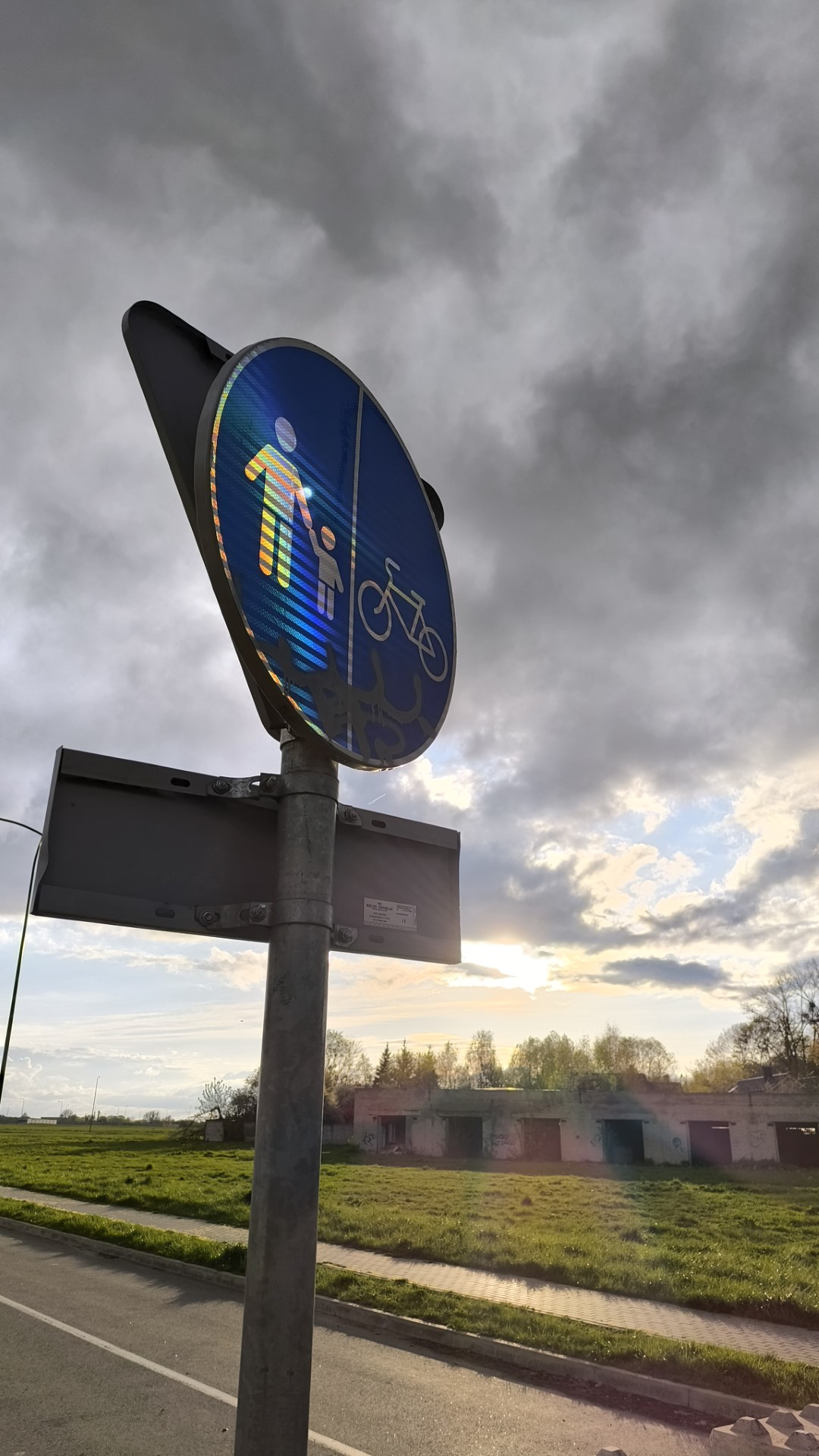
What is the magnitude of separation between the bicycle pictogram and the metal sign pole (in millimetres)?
657

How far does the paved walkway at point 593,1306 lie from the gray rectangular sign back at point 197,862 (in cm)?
895

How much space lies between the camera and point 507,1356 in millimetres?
8359

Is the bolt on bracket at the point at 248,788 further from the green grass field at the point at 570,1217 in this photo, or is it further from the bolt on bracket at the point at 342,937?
the green grass field at the point at 570,1217

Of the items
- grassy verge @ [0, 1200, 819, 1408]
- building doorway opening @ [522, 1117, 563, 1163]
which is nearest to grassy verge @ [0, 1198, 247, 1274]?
grassy verge @ [0, 1200, 819, 1408]

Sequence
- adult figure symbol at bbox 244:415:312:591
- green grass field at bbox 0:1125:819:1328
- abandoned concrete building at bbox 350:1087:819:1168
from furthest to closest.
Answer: abandoned concrete building at bbox 350:1087:819:1168
green grass field at bbox 0:1125:819:1328
adult figure symbol at bbox 244:415:312:591

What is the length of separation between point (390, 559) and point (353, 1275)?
11415 millimetres

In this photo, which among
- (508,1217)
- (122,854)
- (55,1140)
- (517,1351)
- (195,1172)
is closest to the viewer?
(122,854)

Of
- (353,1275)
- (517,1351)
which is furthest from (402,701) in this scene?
(353,1275)

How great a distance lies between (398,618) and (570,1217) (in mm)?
21278

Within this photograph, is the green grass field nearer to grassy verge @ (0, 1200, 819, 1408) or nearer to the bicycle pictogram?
grassy verge @ (0, 1200, 819, 1408)

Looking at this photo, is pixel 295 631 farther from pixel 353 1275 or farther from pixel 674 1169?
pixel 674 1169

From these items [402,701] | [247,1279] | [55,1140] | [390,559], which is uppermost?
[390,559]

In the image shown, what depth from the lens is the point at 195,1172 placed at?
105 ft

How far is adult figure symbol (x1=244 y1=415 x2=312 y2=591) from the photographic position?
2.29 m
